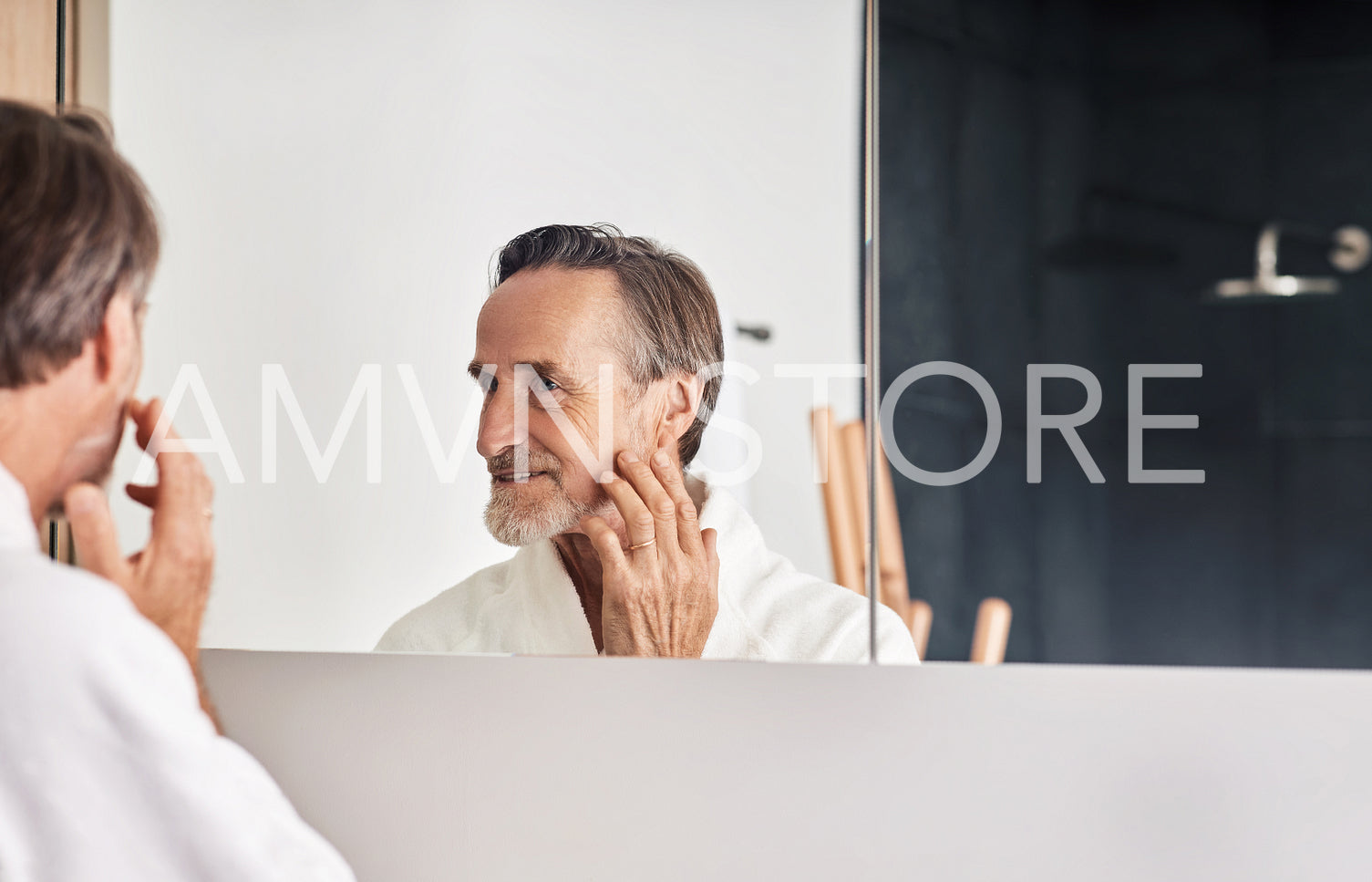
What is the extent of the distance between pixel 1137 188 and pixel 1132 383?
736 mm

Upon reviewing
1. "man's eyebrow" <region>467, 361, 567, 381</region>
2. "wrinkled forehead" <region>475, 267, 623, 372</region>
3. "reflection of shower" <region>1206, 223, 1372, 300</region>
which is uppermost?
"reflection of shower" <region>1206, 223, 1372, 300</region>

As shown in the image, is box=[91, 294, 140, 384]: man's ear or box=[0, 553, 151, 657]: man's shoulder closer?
box=[0, 553, 151, 657]: man's shoulder

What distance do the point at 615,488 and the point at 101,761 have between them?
0.36 metres

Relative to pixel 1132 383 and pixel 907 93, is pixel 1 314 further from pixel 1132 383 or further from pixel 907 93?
pixel 1132 383

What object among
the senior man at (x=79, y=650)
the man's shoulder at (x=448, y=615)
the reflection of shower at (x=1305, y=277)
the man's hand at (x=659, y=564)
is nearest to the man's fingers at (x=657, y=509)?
the man's hand at (x=659, y=564)

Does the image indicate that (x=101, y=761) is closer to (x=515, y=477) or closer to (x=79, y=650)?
(x=79, y=650)

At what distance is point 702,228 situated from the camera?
755 mm

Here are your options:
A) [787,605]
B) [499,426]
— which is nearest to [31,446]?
[499,426]

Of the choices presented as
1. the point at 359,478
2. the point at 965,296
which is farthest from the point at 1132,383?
the point at 359,478

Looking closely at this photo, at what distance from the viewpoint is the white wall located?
0.75 metres

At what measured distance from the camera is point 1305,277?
137cm

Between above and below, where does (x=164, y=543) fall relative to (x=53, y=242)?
below

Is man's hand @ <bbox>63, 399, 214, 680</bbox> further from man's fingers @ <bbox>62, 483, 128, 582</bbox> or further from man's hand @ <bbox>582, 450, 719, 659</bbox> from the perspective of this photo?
man's hand @ <bbox>582, 450, 719, 659</bbox>


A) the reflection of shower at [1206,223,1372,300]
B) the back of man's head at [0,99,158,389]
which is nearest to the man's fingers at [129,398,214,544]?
the back of man's head at [0,99,158,389]
